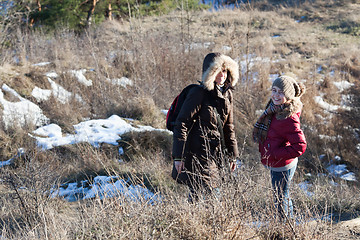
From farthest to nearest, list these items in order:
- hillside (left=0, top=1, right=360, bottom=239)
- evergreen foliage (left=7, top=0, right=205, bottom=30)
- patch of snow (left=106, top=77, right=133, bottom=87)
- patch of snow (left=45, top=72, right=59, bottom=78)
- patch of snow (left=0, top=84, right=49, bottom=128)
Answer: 1. evergreen foliage (left=7, top=0, right=205, bottom=30)
2. patch of snow (left=106, top=77, right=133, bottom=87)
3. patch of snow (left=45, top=72, right=59, bottom=78)
4. patch of snow (left=0, top=84, right=49, bottom=128)
5. hillside (left=0, top=1, right=360, bottom=239)

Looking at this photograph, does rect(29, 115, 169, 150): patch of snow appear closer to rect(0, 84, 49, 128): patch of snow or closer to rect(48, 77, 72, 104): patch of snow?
rect(0, 84, 49, 128): patch of snow

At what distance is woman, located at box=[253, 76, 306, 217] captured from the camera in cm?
269

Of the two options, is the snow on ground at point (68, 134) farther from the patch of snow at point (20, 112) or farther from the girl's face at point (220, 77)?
the girl's face at point (220, 77)

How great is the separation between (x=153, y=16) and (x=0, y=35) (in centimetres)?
831

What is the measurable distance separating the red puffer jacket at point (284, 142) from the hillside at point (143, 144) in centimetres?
25

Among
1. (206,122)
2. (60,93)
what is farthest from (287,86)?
(60,93)

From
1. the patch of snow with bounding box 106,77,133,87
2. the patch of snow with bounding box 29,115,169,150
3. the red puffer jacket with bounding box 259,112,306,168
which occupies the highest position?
the red puffer jacket with bounding box 259,112,306,168

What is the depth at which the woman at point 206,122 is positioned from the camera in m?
2.68

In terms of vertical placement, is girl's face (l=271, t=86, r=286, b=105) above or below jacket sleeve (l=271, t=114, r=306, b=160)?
above

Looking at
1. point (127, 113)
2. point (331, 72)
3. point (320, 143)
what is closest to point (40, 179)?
point (127, 113)

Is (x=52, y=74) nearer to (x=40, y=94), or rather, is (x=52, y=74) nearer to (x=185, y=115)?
(x=40, y=94)

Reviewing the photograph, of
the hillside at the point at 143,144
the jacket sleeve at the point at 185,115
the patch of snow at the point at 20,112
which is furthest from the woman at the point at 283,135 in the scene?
the patch of snow at the point at 20,112

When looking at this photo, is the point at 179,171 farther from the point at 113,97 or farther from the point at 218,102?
the point at 113,97

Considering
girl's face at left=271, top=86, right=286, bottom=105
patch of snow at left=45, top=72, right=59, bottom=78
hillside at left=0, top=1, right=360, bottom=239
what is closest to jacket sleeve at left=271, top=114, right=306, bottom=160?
girl's face at left=271, top=86, right=286, bottom=105
